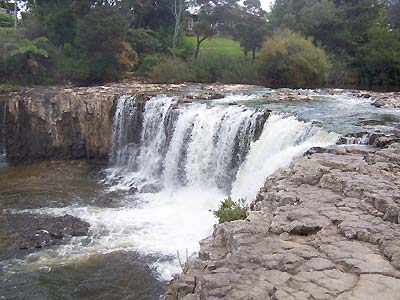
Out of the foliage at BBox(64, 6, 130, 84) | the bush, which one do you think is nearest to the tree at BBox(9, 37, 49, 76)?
the foliage at BBox(64, 6, 130, 84)

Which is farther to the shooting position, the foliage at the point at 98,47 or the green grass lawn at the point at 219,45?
the green grass lawn at the point at 219,45

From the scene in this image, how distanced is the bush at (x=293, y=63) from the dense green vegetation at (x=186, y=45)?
0.19 feet

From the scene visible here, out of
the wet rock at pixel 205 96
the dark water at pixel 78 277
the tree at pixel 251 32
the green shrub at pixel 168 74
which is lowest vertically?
the dark water at pixel 78 277

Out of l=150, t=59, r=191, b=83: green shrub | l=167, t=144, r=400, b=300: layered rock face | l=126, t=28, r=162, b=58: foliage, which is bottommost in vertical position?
l=167, t=144, r=400, b=300: layered rock face

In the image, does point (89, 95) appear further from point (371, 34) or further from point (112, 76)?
point (371, 34)

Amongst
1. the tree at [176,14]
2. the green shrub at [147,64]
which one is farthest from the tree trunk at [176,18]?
the green shrub at [147,64]

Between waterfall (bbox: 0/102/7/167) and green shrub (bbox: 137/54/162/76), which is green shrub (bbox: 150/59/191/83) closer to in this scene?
green shrub (bbox: 137/54/162/76)

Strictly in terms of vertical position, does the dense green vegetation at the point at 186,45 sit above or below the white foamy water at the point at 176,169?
above

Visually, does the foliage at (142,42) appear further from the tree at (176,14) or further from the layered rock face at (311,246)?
the layered rock face at (311,246)

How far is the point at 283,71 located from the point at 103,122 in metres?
11.9

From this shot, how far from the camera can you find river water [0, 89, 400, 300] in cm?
995

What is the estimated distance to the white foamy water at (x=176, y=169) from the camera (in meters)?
11.4

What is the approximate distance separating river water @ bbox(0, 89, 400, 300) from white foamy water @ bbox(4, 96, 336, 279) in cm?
4

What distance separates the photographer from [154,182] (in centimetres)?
1698
